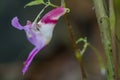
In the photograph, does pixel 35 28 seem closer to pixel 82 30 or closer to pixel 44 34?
pixel 44 34

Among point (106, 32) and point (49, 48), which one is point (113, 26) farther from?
point (49, 48)

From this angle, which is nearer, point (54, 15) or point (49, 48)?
point (54, 15)

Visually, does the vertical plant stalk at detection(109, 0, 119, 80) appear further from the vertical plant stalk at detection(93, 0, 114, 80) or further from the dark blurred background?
the dark blurred background

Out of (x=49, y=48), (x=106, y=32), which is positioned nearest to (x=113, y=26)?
(x=106, y=32)

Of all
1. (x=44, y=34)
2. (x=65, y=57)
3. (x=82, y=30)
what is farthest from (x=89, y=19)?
(x=44, y=34)

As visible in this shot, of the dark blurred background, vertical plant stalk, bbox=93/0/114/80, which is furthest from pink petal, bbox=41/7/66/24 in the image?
the dark blurred background

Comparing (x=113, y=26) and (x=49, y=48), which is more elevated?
(x=113, y=26)

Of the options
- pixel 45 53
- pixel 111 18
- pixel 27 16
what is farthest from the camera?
pixel 45 53
